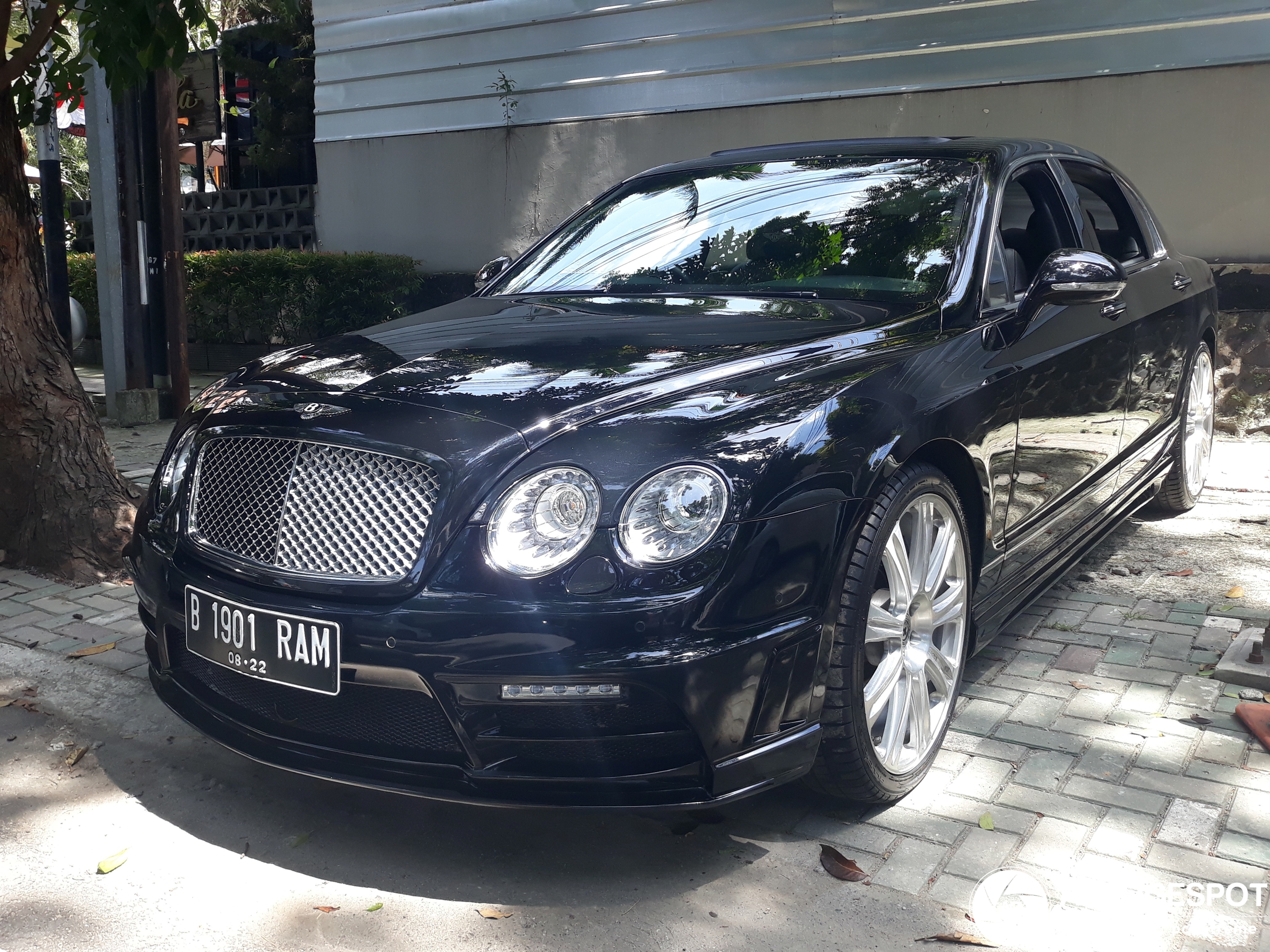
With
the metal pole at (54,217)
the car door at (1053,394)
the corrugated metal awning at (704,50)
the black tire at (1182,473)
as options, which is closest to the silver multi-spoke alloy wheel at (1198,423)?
the black tire at (1182,473)

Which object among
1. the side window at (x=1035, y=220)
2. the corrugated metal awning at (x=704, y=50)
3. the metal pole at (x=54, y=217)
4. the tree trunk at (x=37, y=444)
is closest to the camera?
the side window at (x=1035, y=220)

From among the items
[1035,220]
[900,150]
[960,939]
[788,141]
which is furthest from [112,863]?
[788,141]

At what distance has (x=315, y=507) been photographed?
2.53 metres

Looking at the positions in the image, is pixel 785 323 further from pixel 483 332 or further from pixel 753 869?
pixel 753 869

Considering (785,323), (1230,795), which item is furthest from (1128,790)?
(785,323)

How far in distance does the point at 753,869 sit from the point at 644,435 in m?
1.00

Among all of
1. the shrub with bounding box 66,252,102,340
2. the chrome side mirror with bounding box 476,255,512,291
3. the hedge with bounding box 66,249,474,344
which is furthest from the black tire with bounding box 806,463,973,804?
the shrub with bounding box 66,252,102,340

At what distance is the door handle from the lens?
3924 mm

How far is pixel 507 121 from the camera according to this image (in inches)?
429

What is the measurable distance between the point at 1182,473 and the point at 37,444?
506cm

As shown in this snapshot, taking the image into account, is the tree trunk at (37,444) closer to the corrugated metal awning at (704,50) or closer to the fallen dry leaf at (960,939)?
the fallen dry leaf at (960,939)

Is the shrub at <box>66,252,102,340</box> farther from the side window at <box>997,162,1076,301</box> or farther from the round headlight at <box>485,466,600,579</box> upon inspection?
the round headlight at <box>485,466,600,579</box>

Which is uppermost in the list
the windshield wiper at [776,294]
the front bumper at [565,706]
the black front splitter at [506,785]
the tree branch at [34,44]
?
the tree branch at [34,44]

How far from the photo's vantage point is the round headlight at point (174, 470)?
2895 mm
